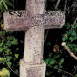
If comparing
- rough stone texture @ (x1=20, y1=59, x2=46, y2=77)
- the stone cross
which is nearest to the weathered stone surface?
the stone cross

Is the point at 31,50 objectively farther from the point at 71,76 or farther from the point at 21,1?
the point at 71,76

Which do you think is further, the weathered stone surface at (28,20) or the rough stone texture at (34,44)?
the rough stone texture at (34,44)

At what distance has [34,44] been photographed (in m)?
1.94

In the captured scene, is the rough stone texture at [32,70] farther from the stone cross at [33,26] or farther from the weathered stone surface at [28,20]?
the weathered stone surface at [28,20]

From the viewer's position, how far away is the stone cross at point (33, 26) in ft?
5.95

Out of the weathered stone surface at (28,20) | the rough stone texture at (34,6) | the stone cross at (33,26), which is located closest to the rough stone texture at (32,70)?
the stone cross at (33,26)

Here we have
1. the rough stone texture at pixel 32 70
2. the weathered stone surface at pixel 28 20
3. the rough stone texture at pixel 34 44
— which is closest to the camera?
the weathered stone surface at pixel 28 20

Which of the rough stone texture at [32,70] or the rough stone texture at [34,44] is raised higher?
the rough stone texture at [34,44]

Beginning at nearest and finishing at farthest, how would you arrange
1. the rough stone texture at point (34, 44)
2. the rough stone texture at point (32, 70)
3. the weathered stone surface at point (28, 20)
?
the weathered stone surface at point (28, 20)
the rough stone texture at point (34, 44)
the rough stone texture at point (32, 70)

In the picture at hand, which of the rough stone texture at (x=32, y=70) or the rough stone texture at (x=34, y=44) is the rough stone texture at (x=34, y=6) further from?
the rough stone texture at (x=32, y=70)

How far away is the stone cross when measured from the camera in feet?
5.95

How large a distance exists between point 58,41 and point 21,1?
70cm

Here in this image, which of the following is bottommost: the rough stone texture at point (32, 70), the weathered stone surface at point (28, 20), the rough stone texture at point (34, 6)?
the rough stone texture at point (32, 70)

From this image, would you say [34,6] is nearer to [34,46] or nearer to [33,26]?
[33,26]
